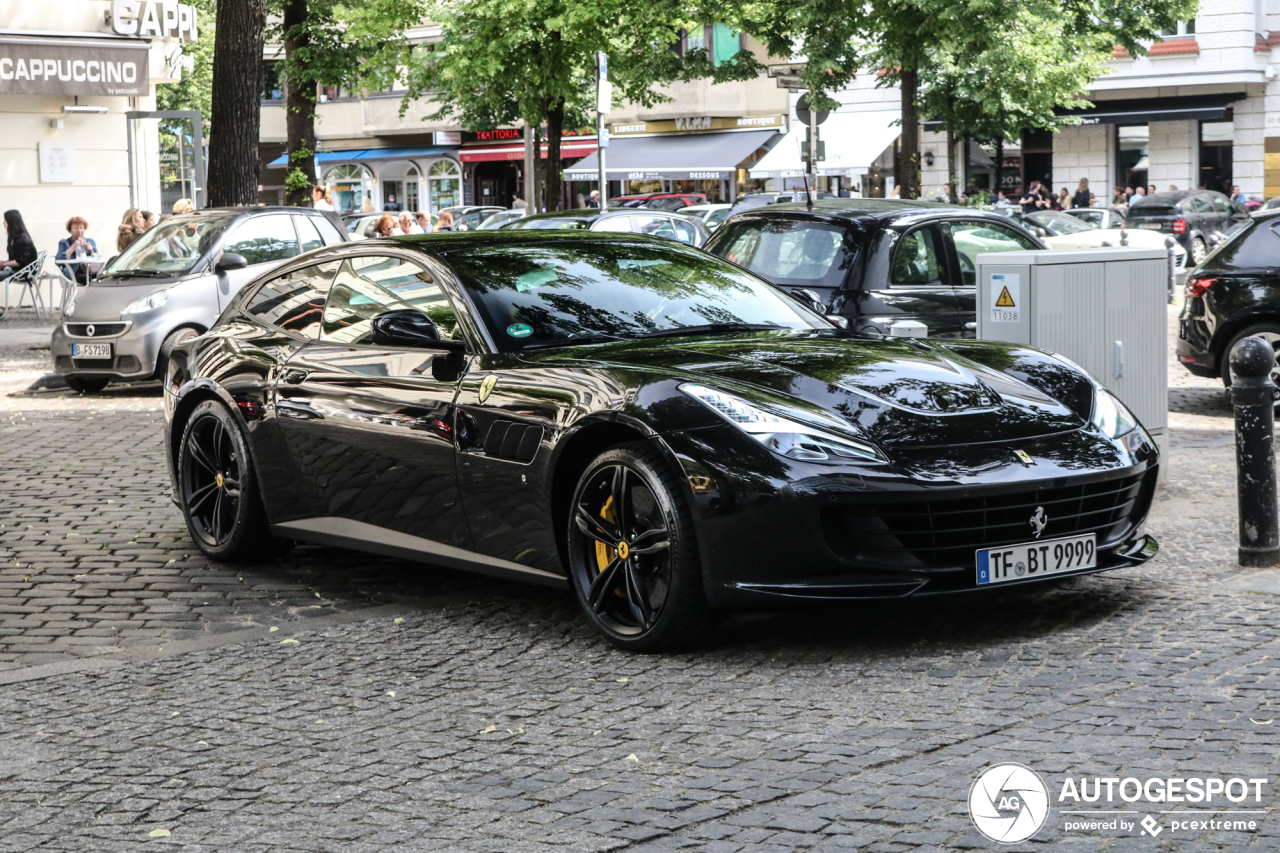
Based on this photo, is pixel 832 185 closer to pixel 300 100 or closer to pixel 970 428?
pixel 300 100

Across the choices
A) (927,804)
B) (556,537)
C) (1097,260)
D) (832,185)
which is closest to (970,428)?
(556,537)

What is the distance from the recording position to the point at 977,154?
48.1 meters

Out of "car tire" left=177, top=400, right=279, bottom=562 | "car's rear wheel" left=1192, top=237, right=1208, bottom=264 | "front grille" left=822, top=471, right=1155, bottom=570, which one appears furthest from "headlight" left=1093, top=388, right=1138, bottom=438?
"car's rear wheel" left=1192, top=237, right=1208, bottom=264

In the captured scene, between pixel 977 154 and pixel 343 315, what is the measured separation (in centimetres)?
4299

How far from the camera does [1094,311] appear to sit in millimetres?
8594

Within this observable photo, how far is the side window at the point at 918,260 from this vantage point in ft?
36.6

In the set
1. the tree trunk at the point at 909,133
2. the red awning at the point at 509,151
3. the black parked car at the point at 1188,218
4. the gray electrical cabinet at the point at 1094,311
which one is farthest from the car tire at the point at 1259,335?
the red awning at the point at 509,151

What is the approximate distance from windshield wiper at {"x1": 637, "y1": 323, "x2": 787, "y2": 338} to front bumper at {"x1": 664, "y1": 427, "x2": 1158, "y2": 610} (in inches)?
41.4

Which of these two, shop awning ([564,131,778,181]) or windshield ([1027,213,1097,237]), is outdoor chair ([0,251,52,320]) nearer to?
windshield ([1027,213,1097,237])

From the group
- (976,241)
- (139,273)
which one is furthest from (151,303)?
(976,241)

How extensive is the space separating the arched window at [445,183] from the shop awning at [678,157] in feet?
27.1

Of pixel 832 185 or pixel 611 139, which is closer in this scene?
pixel 832 185

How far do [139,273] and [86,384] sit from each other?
→ 131 centimetres

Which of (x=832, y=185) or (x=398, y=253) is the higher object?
(x=832, y=185)
